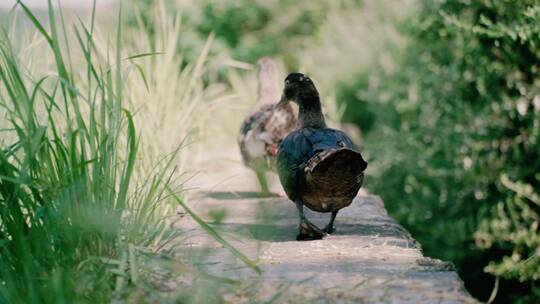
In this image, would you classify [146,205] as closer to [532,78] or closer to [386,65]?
[532,78]

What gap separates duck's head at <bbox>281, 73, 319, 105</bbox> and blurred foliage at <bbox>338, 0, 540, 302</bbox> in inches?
54.0

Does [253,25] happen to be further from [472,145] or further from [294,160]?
[294,160]

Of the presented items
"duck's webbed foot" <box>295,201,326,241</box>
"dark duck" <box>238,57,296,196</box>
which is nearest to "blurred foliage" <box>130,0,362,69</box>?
"dark duck" <box>238,57,296,196</box>

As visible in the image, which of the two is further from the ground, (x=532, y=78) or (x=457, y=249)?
(x=532, y=78)

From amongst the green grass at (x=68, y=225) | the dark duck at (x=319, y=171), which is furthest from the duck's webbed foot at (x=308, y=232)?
the green grass at (x=68, y=225)

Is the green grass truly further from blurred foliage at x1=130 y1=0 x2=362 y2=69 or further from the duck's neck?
blurred foliage at x1=130 y1=0 x2=362 y2=69

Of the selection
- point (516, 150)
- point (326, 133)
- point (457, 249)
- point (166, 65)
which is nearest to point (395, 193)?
point (457, 249)

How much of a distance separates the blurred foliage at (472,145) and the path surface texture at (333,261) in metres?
1.42

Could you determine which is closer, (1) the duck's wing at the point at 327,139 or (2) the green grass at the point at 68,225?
(2) the green grass at the point at 68,225

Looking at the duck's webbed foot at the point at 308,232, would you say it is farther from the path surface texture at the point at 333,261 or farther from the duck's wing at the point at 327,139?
the duck's wing at the point at 327,139

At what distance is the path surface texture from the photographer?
109 inches

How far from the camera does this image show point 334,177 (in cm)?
377

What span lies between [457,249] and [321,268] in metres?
4.13

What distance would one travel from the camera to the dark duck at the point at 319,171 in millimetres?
3701
